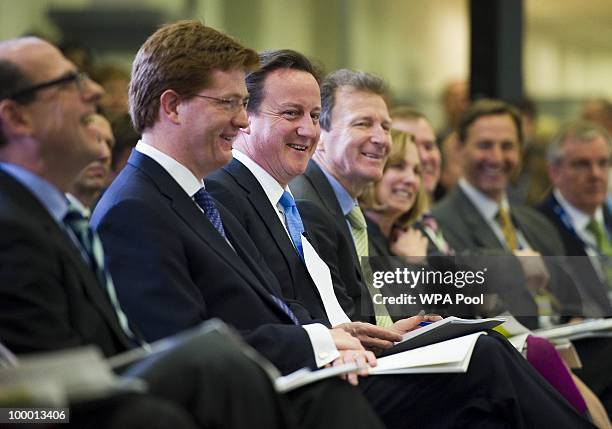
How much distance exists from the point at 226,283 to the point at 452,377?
772mm

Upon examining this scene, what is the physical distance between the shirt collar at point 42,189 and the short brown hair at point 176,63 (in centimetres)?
70

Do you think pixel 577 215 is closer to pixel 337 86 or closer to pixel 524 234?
pixel 524 234

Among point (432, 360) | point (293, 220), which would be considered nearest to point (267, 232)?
point (293, 220)

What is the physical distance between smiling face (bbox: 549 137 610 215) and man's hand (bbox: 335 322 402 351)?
11.6ft

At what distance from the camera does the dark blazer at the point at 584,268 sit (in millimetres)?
5805

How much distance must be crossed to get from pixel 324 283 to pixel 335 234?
40 cm

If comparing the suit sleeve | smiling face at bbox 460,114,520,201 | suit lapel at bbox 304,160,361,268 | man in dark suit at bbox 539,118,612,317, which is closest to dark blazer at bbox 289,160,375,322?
suit lapel at bbox 304,160,361,268

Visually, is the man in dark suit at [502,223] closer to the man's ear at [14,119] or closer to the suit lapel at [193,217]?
the suit lapel at [193,217]

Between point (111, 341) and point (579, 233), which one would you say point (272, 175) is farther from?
point (579, 233)

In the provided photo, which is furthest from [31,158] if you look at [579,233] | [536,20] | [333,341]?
[536,20]

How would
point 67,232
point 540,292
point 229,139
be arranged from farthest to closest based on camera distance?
point 540,292, point 229,139, point 67,232

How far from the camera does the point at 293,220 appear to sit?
4086mm

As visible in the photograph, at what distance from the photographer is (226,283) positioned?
3.26m

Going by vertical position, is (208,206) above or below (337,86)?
below
